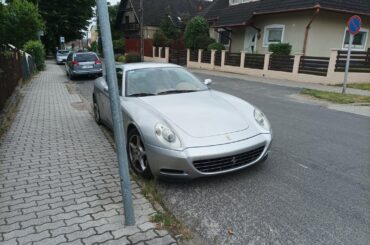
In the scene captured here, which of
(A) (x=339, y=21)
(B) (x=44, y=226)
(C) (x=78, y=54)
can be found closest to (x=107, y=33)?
(B) (x=44, y=226)

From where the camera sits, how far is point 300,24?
18.8 metres

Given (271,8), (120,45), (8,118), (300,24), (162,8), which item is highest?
(162,8)

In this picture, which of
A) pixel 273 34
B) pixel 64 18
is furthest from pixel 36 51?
pixel 64 18

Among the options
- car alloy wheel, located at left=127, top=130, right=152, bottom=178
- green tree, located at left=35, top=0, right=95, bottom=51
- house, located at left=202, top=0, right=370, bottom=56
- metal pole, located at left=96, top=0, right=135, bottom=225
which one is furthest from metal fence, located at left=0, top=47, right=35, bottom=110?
green tree, located at left=35, top=0, right=95, bottom=51

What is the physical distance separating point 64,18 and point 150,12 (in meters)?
11.4

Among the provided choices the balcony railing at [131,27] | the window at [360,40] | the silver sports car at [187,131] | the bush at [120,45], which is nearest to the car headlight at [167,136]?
the silver sports car at [187,131]

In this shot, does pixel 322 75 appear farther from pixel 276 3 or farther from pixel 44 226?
pixel 44 226

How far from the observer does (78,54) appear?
56.3 ft

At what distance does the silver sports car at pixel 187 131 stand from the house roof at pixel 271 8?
1508 cm

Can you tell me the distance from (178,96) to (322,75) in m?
12.4

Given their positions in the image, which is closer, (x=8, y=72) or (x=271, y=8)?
(x=8, y=72)

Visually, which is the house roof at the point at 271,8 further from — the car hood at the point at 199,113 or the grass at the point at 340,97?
the car hood at the point at 199,113

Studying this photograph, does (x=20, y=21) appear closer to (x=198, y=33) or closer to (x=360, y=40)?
(x=198, y=33)

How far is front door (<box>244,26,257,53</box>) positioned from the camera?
22922 millimetres
